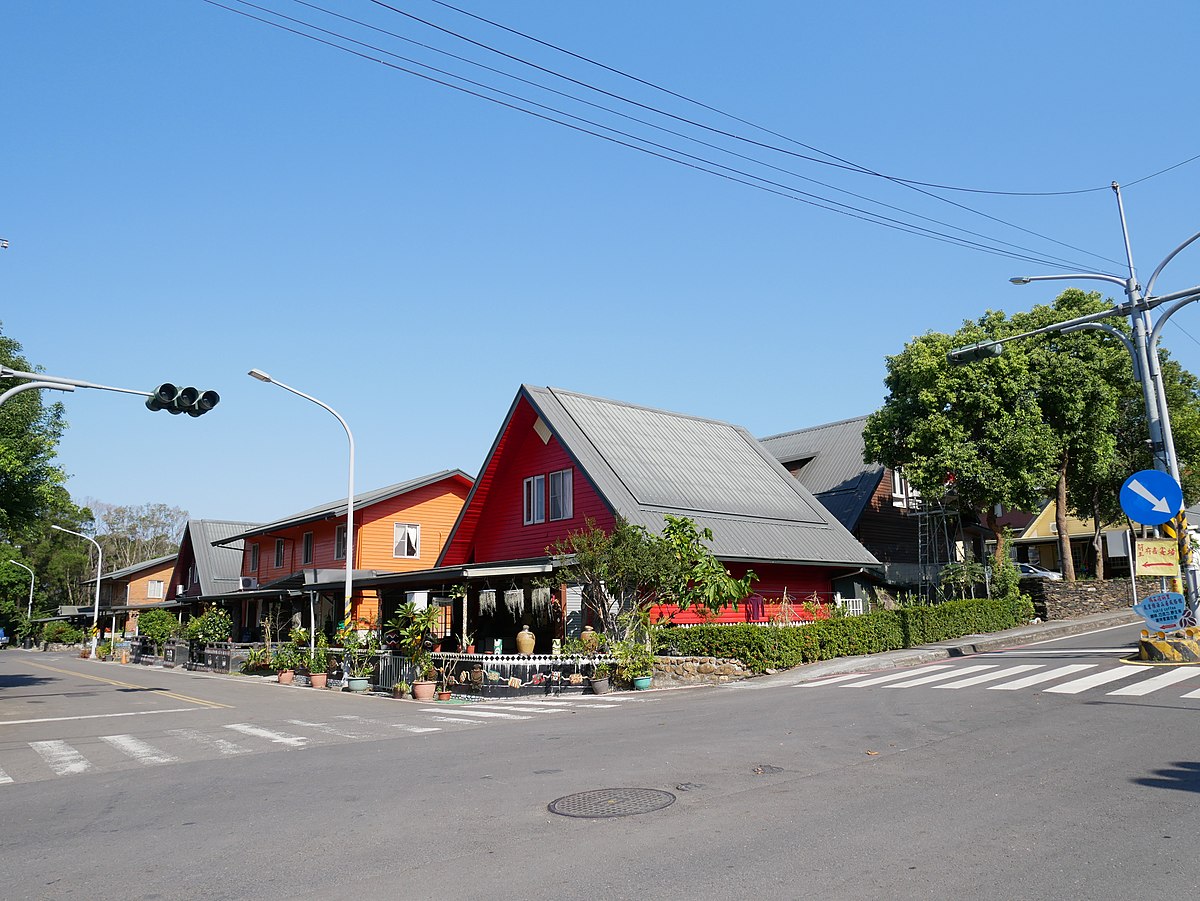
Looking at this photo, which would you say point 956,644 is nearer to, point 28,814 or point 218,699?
point 218,699

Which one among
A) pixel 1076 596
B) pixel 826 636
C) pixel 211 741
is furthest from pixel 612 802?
pixel 1076 596

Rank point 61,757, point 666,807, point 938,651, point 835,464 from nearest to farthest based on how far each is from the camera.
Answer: point 666,807 < point 61,757 < point 938,651 < point 835,464

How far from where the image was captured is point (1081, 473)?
3819cm

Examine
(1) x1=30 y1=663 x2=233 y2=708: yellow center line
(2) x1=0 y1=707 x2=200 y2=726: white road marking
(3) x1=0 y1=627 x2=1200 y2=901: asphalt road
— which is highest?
(3) x1=0 y1=627 x2=1200 y2=901: asphalt road

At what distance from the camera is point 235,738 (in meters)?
14.9

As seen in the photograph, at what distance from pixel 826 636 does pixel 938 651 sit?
345 centimetres

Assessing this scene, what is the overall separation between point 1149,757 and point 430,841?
6941 mm

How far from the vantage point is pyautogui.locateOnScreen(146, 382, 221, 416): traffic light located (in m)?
16.2

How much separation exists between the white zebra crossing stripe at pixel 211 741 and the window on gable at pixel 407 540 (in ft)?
78.0

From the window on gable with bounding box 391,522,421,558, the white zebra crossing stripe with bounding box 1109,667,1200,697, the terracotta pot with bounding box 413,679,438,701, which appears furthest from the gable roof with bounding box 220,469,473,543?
the white zebra crossing stripe with bounding box 1109,667,1200,697

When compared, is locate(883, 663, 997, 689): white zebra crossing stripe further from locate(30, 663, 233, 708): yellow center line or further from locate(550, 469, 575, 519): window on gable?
locate(30, 663, 233, 708): yellow center line

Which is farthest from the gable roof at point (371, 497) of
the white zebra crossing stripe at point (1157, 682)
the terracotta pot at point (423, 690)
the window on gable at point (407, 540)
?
the white zebra crossing stripe at point (1157, 682)

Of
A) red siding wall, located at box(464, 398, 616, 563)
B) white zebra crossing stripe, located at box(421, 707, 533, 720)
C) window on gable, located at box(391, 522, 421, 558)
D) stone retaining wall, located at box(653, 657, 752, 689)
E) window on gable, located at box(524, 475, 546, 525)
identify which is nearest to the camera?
white zebra crossing stripe, located at box(421, 707, 533, 720)

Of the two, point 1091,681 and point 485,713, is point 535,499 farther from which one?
point 1091,681
